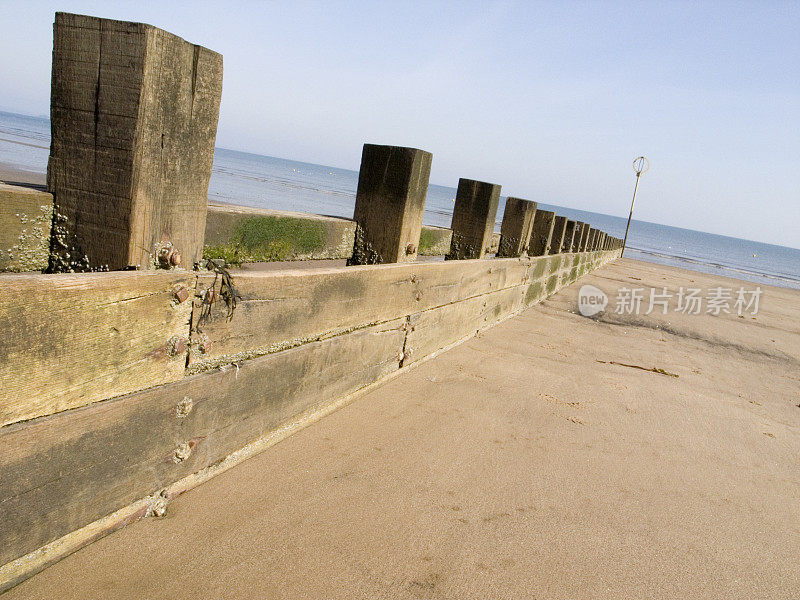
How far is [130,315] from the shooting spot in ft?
5.05

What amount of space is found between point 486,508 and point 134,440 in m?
1.35

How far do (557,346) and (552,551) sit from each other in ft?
11.3

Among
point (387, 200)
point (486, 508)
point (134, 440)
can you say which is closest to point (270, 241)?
point (387, 200)

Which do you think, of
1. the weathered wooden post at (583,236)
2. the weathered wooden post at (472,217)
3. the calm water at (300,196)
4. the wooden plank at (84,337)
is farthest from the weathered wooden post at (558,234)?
the calm water at (300,196)

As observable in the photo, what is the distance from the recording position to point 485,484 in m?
2.41

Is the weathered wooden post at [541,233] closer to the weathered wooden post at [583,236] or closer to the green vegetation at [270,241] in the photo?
the green vegetation at [270,241]

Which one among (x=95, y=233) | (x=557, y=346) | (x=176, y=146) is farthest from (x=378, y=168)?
(x=557, y=346)

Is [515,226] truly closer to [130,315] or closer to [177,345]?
[177,345]

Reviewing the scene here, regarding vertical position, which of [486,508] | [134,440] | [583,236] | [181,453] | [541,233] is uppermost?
[583,236]

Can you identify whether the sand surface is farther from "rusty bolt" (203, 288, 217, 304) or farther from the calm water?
the calm water

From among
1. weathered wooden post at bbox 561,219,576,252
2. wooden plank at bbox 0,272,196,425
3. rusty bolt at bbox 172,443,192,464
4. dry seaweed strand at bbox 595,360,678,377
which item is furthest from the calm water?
wooden plank at bbox 0,272,196,425

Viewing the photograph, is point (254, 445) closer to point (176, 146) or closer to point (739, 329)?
point (176, 146)

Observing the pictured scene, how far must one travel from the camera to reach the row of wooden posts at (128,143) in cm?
151

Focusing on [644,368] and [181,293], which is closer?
[181,293]
